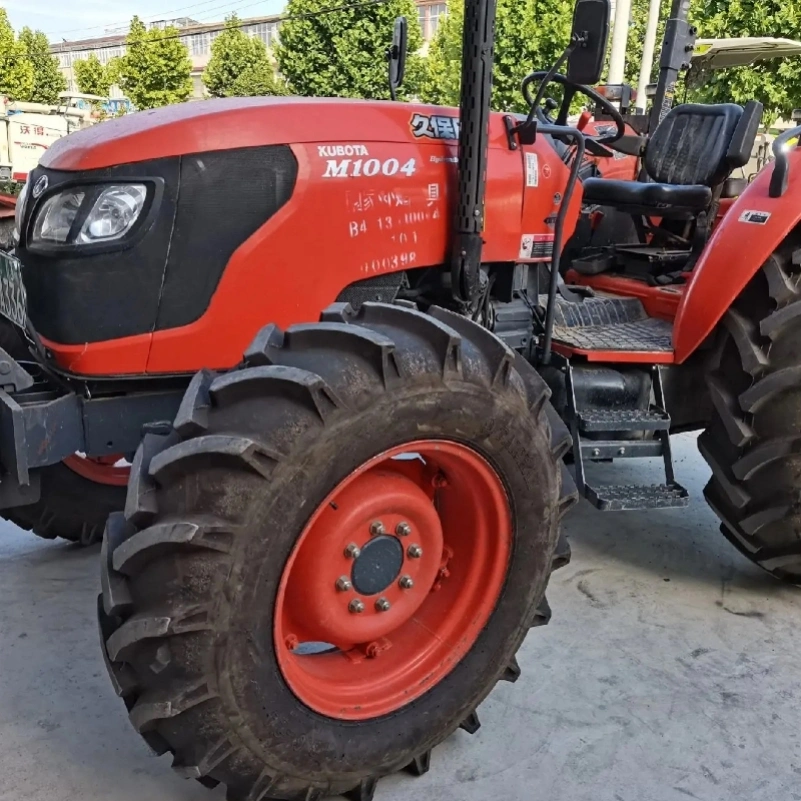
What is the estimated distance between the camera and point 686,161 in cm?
388

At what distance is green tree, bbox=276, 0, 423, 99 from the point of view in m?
23.4

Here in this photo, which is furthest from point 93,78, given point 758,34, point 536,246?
point 536,246

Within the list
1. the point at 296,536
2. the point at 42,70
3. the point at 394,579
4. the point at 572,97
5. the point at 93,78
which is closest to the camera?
the point at 296,536

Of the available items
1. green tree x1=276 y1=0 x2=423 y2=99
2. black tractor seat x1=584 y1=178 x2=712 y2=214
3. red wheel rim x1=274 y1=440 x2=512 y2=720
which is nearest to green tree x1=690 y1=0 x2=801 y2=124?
green tree x1=276 y1=0 x2=423 y2=99

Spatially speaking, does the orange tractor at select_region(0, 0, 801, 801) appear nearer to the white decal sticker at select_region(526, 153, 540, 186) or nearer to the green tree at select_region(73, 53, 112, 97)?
the white decal sticker at select_region(526, 153, 540, 186)

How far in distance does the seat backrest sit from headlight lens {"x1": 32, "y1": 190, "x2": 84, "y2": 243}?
2712mm

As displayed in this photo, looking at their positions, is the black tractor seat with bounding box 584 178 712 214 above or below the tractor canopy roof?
below

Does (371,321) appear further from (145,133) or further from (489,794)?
(489,794)

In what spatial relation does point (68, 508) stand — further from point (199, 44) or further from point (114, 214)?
point (199, 44)

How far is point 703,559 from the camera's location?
3.30m

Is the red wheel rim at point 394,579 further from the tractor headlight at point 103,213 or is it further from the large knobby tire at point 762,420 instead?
the large knobby tire at point 762,420

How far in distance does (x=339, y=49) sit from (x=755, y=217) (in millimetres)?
23516

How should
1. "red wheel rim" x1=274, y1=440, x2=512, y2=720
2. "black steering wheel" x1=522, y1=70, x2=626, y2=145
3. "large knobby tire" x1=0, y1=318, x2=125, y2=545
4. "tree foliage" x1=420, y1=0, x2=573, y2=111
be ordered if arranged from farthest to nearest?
"tree foliage" x1=420, y1=0, x2=573, y2=111 < "large knobby tire" x1=0, y1=318, x2=125, y2=545 < "black steering wheel" x1=522, y1=70, x2=626, y2=145 < "red wheel rim" x1=274, y1=440, x2=512, y2=720

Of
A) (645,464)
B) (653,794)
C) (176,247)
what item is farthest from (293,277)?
(645,464)
